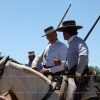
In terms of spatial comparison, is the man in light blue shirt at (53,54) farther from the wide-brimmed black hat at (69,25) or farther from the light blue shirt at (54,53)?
the wide-brimmed black hat at (69,25)

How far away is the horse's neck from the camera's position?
6258 millimetres

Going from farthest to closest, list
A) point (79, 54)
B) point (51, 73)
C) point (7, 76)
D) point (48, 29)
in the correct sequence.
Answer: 1. point (48, 29)
2. point (51, 73)
3. point (7, 76)
4. point (79, 54)

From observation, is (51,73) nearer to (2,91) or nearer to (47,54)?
(47,54)

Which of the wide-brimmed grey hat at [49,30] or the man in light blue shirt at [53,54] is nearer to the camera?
the man in light blue shirt at [53,54]

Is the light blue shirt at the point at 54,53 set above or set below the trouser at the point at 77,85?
above

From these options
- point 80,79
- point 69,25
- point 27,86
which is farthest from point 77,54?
point 27,86

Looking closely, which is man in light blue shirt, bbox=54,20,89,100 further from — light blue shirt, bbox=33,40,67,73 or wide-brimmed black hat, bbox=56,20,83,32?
light blue shirt, bbox=33,40,67,73

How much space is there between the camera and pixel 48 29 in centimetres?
827

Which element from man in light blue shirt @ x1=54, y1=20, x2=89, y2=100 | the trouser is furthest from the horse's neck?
man in light blue shirt @ x1=54, y1=20, x2=89, y2=100

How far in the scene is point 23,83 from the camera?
6.32 m

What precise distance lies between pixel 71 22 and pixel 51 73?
1.42 metres

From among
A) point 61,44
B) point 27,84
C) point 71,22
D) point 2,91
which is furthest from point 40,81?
point 61,44

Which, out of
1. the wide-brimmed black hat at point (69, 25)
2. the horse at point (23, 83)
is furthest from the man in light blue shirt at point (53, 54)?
the wide-brimmed black hat at point (69, 25)

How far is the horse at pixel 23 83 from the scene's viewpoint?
20.4ft
